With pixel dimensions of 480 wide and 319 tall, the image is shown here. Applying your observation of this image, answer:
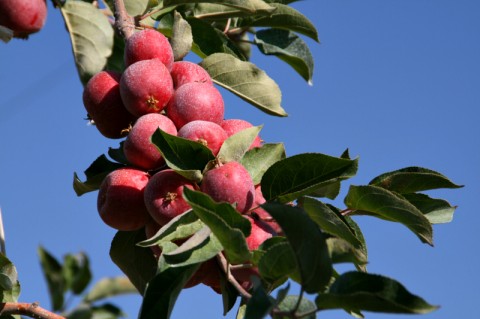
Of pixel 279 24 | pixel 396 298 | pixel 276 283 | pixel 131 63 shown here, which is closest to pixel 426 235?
pixel 276 283

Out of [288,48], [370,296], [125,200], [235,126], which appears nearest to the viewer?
[370,296]

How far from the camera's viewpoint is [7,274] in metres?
1.88

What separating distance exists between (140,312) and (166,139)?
0.37 m

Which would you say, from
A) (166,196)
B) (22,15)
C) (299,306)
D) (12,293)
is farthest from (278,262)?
(22,15)

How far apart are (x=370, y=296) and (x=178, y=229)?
1.46 ft

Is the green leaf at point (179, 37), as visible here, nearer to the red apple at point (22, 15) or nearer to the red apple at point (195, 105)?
the red apple at point (195, 105)

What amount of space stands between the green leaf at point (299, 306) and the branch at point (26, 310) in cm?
57

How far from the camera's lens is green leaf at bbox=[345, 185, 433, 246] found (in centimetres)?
173

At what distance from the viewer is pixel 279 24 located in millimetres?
2512

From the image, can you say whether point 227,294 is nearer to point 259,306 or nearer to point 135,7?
point 259,306

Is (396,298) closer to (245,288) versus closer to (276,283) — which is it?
(276,283)

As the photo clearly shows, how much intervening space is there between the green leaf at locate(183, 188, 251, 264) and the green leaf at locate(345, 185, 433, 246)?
0.38m

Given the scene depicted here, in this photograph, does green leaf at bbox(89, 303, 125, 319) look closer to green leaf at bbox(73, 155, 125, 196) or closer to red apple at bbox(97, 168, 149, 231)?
red apple at bbox(97, 168, 149, 231)

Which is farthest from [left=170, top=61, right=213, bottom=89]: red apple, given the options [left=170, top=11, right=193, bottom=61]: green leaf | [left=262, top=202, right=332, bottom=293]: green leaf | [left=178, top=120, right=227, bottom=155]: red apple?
[left=262, top=202, right=332, bottom=293]: green leaf
